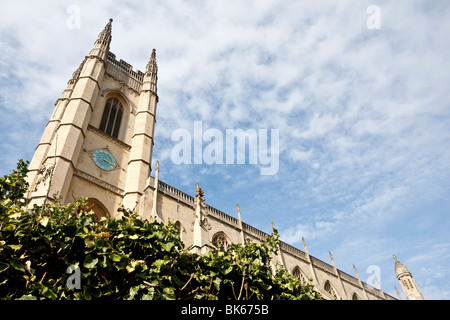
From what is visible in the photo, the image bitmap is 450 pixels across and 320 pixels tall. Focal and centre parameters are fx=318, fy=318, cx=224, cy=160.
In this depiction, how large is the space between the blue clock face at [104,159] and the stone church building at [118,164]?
65 millimetres

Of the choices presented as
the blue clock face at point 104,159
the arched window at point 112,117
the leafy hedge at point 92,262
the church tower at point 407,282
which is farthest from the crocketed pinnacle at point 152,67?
the church tower at point 407,282

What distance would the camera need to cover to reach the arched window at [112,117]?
23.1 metres

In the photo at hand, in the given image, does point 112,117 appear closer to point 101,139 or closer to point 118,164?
point 101,139

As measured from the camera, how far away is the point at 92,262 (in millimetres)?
4758

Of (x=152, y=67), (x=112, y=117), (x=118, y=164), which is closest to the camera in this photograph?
(x=118, y=164)

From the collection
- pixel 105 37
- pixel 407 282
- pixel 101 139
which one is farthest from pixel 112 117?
pixel 407 282

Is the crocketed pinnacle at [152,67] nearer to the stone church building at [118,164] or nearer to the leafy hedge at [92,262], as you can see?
the stone church building at [118,164]

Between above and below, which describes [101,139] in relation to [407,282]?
above

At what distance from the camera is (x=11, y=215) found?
16.5 feet

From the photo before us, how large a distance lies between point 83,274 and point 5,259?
1128 mm

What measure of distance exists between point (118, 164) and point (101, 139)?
2.16 meters

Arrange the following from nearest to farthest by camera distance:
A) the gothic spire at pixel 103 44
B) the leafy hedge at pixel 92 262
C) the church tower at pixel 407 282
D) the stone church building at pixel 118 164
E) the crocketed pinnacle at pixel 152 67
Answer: the leafy hedge at pixel 92 262
the stone church building at pixel 118 164
the gothic spire at pixel 103 44
the crocketed pinnacle at pixel 152 67
the church tower at pixel 407 282

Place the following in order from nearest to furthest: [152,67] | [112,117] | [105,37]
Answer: [112,117]
[105,37]
[152,67]
